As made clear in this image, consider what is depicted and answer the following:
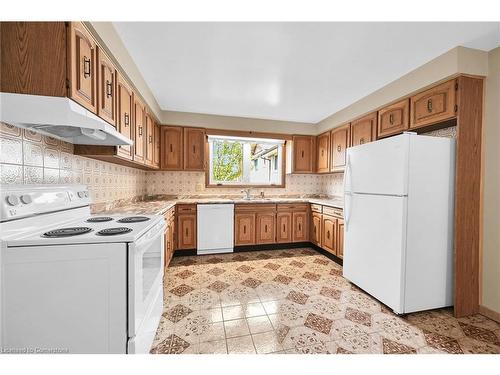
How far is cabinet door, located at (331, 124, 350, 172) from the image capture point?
3450 millimetres

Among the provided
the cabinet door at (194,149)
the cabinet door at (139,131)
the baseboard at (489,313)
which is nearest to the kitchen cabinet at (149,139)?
the cabinet door at (139,131)

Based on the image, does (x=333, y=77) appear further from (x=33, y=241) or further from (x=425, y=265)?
(x=33, y=241)

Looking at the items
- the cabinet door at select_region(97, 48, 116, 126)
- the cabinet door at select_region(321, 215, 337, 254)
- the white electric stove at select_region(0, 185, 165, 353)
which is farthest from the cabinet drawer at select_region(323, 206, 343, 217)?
the cabinet door at select_region(97, 48, 116, 126)

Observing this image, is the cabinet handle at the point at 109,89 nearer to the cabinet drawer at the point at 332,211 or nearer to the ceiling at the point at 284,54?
the ceiling at the point at 284,54

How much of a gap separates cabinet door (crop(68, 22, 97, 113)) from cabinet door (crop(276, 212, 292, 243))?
3.00 metres

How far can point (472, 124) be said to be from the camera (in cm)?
198

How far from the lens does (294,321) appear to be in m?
1.84

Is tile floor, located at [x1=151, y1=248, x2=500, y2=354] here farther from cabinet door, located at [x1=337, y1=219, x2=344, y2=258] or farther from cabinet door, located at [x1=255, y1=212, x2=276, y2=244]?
cabinet door, located at [x1=255, y1=212, x2=276, y2=244]

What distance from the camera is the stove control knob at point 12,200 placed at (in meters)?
1.14

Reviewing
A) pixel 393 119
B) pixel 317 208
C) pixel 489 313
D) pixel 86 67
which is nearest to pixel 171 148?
pixel 86 67

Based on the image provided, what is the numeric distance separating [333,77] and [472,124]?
4.43 ft

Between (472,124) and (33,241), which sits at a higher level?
(472,124)

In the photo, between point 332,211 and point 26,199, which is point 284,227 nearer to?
point 332,211
